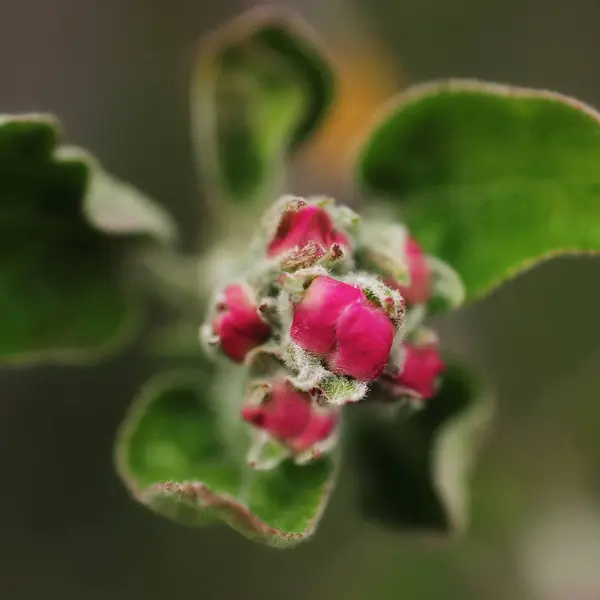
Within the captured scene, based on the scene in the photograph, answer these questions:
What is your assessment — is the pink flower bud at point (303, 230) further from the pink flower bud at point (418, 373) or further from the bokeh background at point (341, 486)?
the bokeh background at point (341, 486)

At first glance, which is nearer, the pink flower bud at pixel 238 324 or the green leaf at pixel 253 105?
the pink flower bud at pixel 238 324

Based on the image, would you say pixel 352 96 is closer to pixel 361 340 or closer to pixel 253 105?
pixel 253 105

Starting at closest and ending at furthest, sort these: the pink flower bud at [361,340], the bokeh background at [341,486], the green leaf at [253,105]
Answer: the pink flower bud at [361,340] → the green leaf at [253,105] → the bokeh background at [341,486]

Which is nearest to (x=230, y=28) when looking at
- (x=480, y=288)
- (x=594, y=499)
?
(x=480, y=288)

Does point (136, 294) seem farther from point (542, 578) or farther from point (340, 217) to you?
point (542, 578)

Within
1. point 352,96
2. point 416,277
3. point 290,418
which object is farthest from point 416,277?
point 352,96

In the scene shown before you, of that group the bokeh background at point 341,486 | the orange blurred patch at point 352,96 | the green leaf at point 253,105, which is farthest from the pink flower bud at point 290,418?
the orange blurred patch at point 352,96

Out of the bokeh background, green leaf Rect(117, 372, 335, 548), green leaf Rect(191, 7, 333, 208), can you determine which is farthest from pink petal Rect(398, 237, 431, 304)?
the bokeh background

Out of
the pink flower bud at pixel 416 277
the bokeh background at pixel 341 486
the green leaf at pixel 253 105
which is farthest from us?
the bokeh background at pixel 341 486
